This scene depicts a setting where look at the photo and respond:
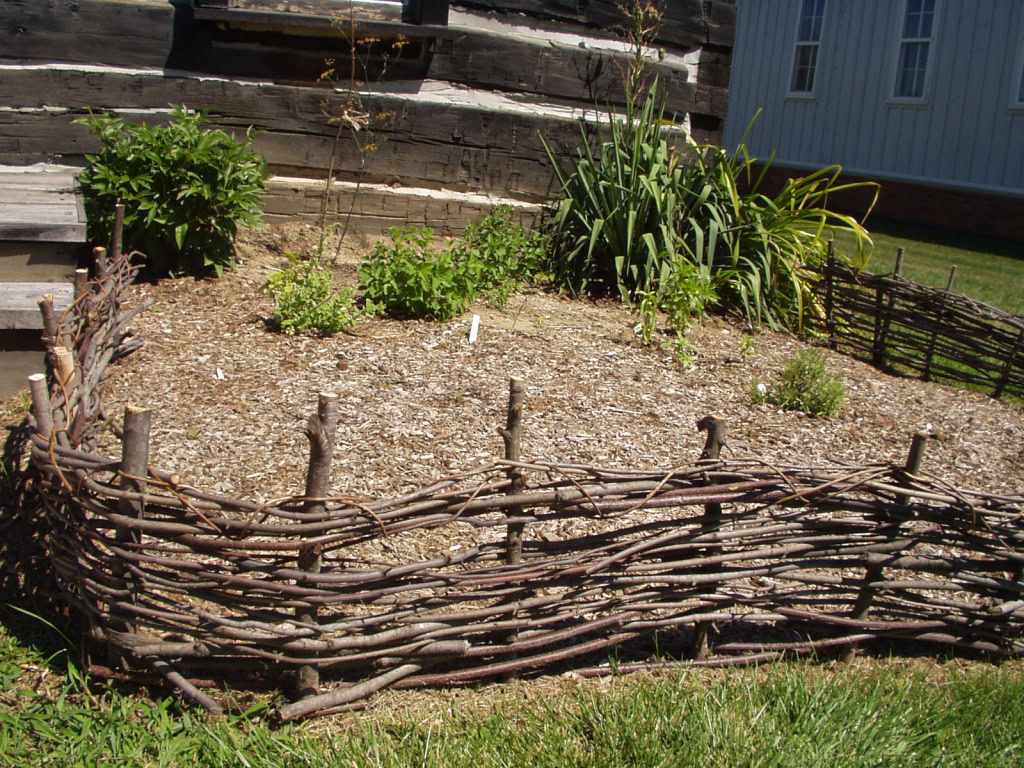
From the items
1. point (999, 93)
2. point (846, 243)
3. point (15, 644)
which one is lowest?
point (15, 644)

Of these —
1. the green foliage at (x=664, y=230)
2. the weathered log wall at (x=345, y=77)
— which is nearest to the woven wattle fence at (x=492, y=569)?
the green foliage at (x=664, y=230)

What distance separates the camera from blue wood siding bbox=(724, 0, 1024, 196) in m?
13.2

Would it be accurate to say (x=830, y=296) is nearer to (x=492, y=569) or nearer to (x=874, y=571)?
(x=874, y=571)

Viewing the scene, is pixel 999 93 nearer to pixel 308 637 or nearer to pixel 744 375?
pixel 744 375

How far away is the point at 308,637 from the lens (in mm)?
2504

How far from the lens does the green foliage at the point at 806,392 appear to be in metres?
4.61

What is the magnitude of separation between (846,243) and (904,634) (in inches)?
407

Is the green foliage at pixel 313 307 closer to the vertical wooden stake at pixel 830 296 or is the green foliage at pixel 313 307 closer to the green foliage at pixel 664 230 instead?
the green foliage at pixel 664 230

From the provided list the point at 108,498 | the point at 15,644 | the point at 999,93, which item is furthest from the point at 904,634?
the point at 999,93

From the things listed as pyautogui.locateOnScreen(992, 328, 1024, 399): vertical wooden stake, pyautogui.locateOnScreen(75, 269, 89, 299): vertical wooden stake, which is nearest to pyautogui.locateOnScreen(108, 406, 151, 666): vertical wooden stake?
pyautogui.locateOnScreen(75, 269, 89, 299): vertical wooden stake

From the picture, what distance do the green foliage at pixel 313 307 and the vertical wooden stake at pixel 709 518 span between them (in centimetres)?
236

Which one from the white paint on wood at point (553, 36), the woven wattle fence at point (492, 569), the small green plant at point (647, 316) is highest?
the white paint on wood at point (553, 36)

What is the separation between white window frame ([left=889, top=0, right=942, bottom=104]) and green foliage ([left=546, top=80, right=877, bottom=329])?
9341 millimetres

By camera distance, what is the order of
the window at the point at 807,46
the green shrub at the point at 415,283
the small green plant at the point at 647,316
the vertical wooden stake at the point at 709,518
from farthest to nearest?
the window at the point at 807,46, the small green plant at the point at 647,316, the green shrub at the point at 415,283, the vertical wooden stake at the point at 709,518
